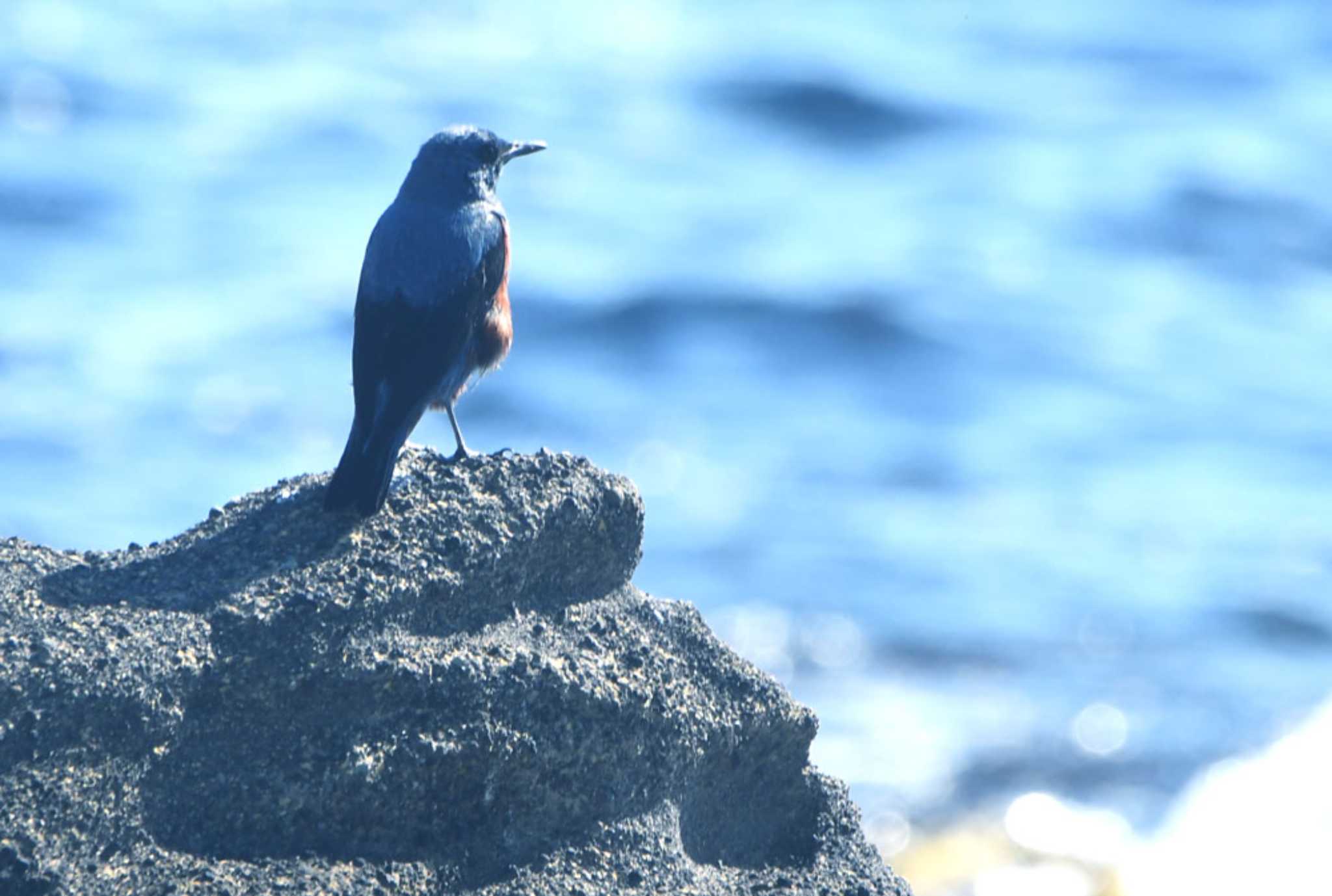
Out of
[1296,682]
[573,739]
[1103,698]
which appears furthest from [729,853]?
[1296,682]

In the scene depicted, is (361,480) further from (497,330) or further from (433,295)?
(497,330)

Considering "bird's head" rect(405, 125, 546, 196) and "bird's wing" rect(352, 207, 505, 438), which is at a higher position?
"bird's head" rect(405, 125, 546, 196)

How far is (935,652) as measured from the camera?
46.0 ft

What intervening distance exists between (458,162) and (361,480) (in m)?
1.76

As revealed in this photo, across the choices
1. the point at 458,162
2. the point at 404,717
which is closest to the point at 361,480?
the point at 404,717

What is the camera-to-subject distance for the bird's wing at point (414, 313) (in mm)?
5637

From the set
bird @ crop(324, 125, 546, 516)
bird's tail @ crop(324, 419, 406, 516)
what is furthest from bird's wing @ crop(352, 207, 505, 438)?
bird's tail @ crop(324, 419, 406, 516)

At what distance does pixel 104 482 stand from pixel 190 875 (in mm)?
12051

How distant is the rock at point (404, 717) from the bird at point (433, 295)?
1.30 feet

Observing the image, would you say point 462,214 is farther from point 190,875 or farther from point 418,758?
point 190,875

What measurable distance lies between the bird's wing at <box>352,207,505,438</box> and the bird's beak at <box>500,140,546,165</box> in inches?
23.1

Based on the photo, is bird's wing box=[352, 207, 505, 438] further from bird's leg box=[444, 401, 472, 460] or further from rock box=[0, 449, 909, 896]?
rock box=[0, 449, 909, 896]

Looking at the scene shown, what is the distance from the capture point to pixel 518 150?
6801 mm

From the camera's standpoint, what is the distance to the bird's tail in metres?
4.91
